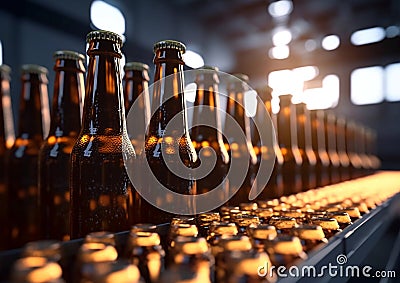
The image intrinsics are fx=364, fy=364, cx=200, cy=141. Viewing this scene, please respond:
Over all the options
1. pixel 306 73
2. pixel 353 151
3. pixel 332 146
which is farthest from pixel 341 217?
pixel 306 73

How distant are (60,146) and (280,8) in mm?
3274

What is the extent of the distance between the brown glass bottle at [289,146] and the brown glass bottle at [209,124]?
1.31 ft

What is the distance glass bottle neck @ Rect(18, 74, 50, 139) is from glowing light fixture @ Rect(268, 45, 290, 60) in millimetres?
4014

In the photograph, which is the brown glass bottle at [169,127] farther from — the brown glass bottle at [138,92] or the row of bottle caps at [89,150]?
the brown glass bottle at [138,92]

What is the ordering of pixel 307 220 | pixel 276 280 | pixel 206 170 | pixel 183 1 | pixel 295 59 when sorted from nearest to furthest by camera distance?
1. pixel 276 280
2. pixel 307 220
3. pixel 206 170
4. pixel 183 1
5. pixel 295 59

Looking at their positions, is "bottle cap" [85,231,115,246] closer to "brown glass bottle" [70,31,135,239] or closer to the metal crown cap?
"brown glass bottle" [70,31,135,239]

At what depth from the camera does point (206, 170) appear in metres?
0.72

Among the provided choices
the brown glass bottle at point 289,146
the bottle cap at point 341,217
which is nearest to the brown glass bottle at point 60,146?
the bottle cap at point 341,217

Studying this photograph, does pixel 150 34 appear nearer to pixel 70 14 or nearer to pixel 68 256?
pixel 70 14

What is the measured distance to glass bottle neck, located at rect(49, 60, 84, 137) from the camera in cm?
62

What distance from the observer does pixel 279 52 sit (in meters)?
4.54

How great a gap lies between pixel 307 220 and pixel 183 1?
356 cm

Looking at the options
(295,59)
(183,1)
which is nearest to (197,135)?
(183,1)
